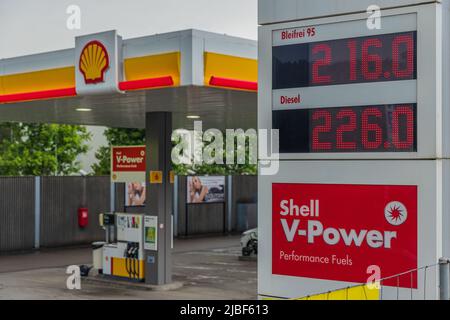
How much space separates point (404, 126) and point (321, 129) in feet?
2.99

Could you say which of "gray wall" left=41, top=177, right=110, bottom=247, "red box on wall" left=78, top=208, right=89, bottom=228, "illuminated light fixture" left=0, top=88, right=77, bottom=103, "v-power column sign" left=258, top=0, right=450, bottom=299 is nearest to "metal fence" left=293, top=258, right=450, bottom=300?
"v-power column sign" left=258, top=0, right=450, bottom=299

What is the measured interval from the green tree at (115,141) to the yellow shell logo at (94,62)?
26.4 m

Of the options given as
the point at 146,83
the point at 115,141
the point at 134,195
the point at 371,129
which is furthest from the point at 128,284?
the point at 115,141

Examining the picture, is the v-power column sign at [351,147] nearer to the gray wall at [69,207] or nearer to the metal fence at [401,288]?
the metal fence at [401,288]

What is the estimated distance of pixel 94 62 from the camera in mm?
14133

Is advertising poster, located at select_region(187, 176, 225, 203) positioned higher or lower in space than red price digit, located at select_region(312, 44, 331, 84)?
lower

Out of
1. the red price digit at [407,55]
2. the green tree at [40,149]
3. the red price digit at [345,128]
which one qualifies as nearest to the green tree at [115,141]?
the green tree at [40,149]

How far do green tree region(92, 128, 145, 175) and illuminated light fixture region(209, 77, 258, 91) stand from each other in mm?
27515

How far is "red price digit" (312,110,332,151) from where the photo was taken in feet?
25.5

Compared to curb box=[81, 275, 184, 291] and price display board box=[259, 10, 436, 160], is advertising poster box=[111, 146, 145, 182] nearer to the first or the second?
curb box=[81, 275, 184, 291]

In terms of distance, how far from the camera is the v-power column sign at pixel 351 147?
282 inches

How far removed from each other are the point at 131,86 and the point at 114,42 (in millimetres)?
902
